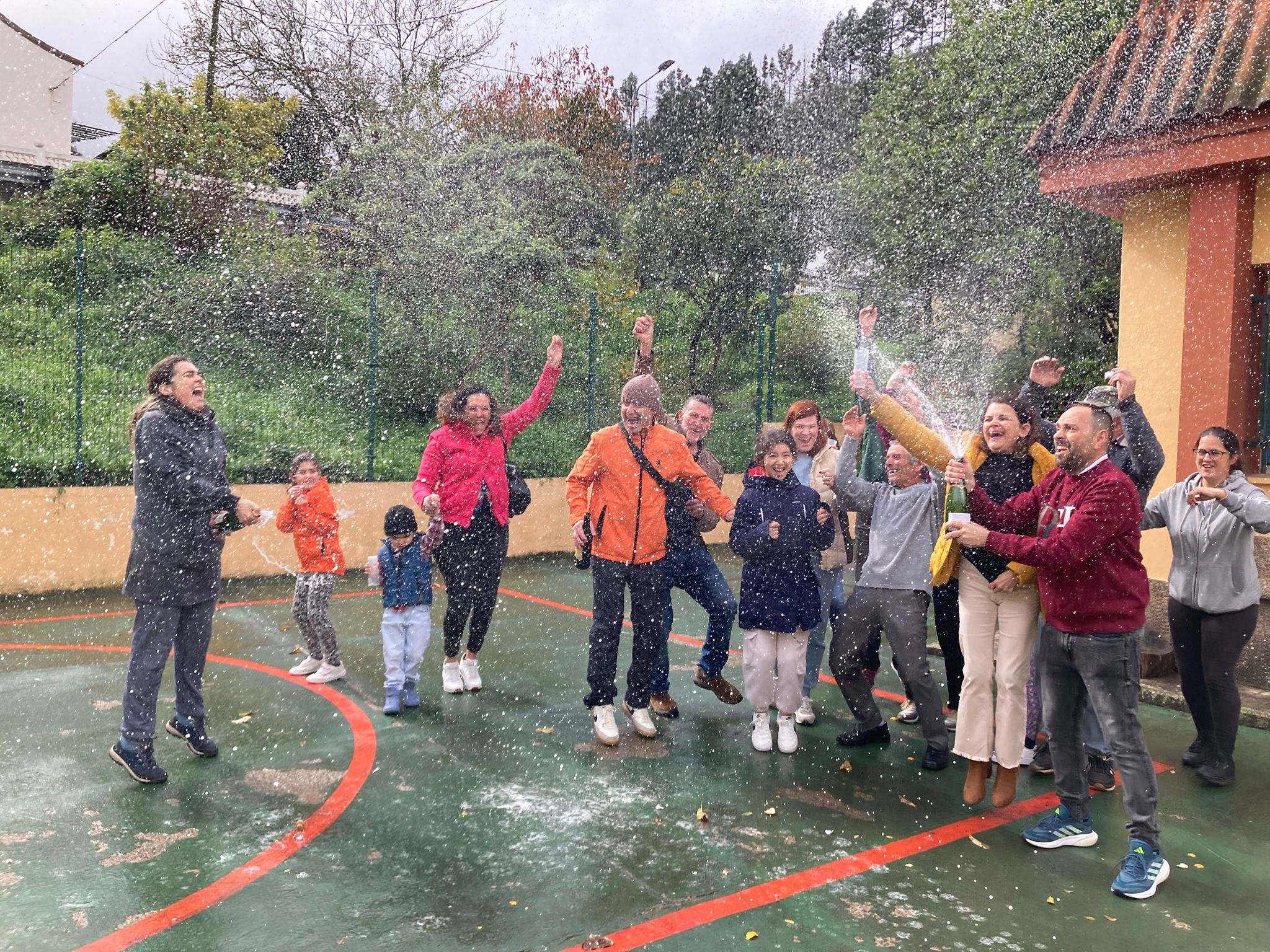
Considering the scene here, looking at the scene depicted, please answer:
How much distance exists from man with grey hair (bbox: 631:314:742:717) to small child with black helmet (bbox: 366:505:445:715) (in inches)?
55.1

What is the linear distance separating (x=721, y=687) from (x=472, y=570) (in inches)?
64.4

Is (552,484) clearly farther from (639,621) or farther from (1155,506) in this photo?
(1155,506)

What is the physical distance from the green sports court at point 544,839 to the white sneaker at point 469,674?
14cm

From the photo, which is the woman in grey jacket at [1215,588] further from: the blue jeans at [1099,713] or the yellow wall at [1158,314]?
the yellow wall at [1158,314]

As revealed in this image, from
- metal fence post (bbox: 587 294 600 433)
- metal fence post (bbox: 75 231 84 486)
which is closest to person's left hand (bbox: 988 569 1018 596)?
metal fence post (bbox: 587 294 600 433)

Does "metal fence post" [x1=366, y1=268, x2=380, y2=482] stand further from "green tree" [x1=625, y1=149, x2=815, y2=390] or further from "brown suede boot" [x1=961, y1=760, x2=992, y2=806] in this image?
"brown suede boot" [x1=961, y1=760, x2=992, y2=806]

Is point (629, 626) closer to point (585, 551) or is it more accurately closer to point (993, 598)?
point (585, 551)

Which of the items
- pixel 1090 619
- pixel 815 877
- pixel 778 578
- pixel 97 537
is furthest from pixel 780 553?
pixel 97 537

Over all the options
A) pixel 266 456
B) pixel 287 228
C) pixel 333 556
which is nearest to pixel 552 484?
pixel 266 456

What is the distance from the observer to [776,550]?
197 inches

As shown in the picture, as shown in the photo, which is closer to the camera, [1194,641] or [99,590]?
[1194,641]

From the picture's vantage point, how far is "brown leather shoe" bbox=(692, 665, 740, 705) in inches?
224

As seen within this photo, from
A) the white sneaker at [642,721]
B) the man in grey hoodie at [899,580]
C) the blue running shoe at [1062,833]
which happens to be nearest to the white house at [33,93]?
the white sneaker at [642,721]

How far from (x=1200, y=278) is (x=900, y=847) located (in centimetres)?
490
